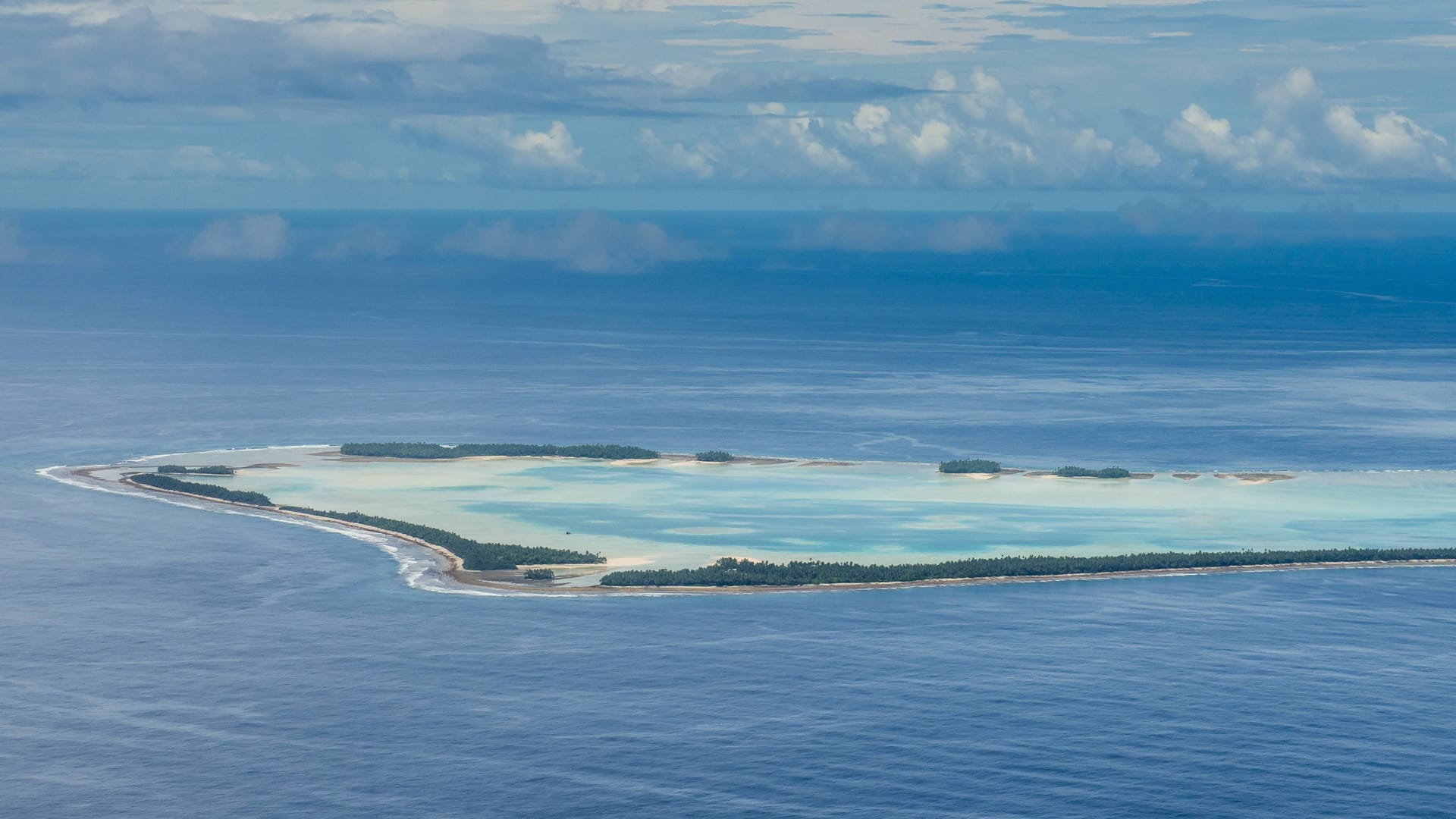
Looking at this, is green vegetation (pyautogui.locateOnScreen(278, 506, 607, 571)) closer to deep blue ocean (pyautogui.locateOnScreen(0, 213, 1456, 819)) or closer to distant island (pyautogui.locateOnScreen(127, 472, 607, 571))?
distant island (pyautogui.locateOnScreen(127, 472, 607, 571))

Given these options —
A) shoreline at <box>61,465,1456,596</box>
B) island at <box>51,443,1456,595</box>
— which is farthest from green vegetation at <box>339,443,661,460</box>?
shoreline at <box>61,465,1456,596</box>

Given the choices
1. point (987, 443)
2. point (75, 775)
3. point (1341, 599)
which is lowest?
point (75, 775)

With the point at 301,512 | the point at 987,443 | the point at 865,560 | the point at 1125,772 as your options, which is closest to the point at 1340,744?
the point at 1125,772

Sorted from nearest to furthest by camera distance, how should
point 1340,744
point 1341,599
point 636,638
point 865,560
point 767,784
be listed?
point 767,784 < point 1340,744 < point 636,638 < point 1341,599 < point 865,560

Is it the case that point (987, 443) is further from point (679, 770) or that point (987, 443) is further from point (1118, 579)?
point (679, 770)

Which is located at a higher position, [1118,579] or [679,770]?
[1118,579]

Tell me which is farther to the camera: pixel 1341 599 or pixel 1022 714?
pixel 1341 599

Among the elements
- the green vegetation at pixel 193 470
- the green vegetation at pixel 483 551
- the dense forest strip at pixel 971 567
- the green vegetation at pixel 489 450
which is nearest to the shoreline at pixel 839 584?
the dense forest strip at pixel 971 567

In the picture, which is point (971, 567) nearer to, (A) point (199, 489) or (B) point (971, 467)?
(B) point (971, 467)
